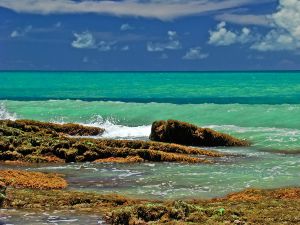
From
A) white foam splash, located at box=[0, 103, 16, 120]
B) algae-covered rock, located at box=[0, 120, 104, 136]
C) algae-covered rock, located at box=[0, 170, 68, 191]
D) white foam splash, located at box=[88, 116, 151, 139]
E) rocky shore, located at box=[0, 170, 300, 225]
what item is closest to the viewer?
rocky shore, located at box=[0, 170, 300, 225]

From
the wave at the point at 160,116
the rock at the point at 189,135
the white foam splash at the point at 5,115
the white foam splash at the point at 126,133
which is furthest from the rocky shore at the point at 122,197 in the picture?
the white foam splash at the point at 5,115

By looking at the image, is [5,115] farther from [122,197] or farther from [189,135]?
[122,197]

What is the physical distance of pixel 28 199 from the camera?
17219 millimetres

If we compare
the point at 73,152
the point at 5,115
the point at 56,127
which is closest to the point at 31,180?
the point at 73,152

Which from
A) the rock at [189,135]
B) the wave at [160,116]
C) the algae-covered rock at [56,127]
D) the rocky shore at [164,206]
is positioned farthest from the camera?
the wave at [160,116]

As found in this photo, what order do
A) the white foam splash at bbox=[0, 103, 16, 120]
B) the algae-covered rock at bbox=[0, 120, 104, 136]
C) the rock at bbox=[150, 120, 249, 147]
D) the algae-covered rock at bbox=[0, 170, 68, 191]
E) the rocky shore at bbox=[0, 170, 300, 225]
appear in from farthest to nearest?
the white foam splash at bbox=[0, 103, 16, 120], the rock at bbox=[150, 120, 249, 147], the algae-covered rock at bbox=[0, 120, 104, 136], the algae-covered rock at bbox=[0, 170, 68, 191], the rocky shore at bbox=[0, 170, 300, 225]

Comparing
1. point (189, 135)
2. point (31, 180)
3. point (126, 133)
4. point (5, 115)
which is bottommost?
point (31, 180)

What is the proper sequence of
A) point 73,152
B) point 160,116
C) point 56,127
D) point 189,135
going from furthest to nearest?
point 160,116, point 56,127, point 189,135, point 73,152

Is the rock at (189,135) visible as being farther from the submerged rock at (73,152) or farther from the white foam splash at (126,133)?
the white foam splash at (126,133)

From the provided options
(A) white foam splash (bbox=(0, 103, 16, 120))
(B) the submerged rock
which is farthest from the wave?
(B) the submerged rock

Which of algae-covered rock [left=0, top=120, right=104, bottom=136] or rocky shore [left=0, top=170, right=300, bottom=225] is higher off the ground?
algae-covered rock [left=0, top=120, right=104, bottom=136]

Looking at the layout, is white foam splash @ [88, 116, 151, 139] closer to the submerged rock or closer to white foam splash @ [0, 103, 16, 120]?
the submerged rock

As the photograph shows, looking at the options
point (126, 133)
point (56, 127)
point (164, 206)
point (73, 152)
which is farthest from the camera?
point (126, 133)

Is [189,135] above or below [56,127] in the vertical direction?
below
